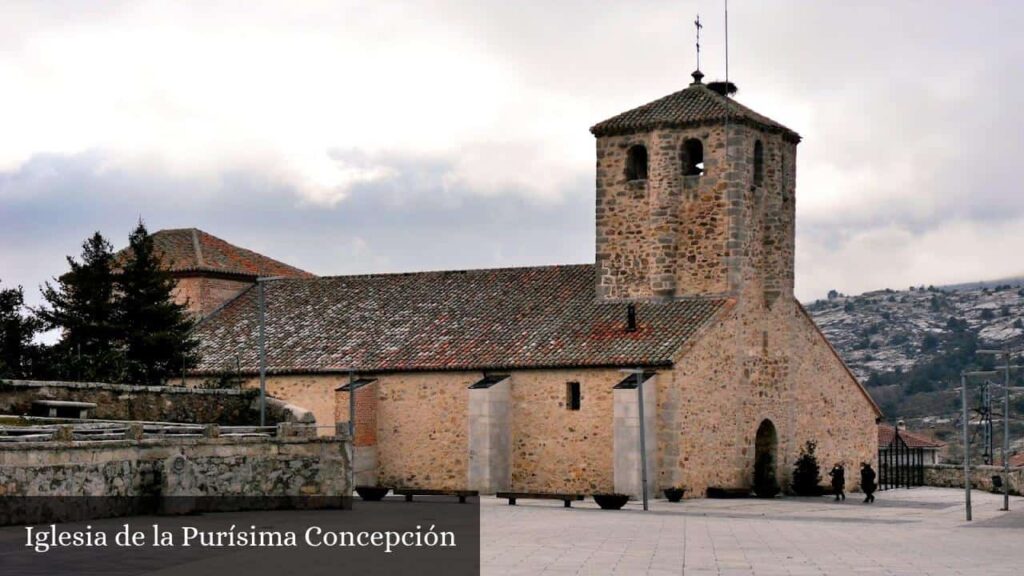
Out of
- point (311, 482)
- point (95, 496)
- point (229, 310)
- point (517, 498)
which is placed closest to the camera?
point (95, 496)

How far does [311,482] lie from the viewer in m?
37.2

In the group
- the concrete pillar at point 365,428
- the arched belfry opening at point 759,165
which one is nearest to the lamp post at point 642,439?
the concrete pillar at point 365,428

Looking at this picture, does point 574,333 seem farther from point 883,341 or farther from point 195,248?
point 883,341

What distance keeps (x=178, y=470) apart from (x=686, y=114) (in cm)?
2517

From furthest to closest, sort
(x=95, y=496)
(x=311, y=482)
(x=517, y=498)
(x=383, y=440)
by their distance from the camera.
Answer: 1. (x=383, y=440)
2. (x=517, y=498)
3. (x=311, y=482)
4. (x=95, y=496)

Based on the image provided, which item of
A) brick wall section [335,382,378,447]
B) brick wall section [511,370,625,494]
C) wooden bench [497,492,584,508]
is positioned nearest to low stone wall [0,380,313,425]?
brick wall section [335,382,378,447]

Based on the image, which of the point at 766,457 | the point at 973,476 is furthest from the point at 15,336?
the point at 973,476

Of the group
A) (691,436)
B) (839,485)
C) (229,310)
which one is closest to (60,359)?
(229,310)

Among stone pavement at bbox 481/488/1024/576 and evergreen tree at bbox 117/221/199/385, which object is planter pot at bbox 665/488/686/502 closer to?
stone pavement at bbox 481/488/1024/576

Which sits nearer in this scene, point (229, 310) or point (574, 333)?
point (574, 333)

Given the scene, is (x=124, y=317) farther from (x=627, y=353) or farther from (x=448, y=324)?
(x=627, y=353)

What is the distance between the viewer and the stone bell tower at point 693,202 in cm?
5334

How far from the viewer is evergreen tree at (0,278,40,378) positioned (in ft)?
174

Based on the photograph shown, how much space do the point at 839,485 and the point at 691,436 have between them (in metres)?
5.28
